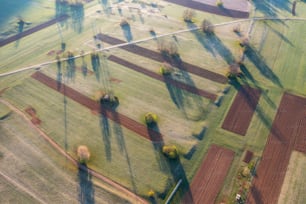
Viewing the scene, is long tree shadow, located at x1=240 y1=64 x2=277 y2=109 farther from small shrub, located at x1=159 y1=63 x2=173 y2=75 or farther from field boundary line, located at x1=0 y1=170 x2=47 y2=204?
field boundary line, located at x1=0 y1=170 x2=47 y2=204

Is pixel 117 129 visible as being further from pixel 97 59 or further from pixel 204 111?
pixel 97 59

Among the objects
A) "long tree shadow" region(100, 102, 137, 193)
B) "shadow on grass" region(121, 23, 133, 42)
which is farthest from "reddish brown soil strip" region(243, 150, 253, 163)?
"shadow on grass" region(121, 23, 133, 42)

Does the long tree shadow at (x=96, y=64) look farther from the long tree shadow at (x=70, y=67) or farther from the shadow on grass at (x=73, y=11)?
the shadow on grass at (x=73, y=11)

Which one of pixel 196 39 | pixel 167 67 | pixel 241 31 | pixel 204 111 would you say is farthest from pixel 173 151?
pixel 241 31

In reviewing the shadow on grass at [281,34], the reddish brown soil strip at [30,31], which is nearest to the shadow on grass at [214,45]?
the shadow on grass at [281,34]

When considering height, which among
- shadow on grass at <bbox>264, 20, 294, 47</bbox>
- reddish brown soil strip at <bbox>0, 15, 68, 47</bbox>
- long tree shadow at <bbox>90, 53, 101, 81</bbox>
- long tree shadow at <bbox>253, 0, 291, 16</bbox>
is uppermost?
long tree shadow at <bbox>253, 0, 291, 16</bbox>

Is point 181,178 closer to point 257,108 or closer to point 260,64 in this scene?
point 257,108
